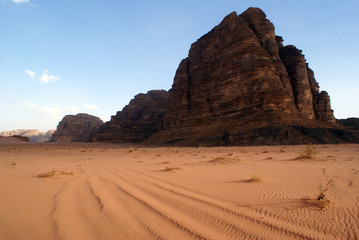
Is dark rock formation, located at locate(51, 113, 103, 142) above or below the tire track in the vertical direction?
above

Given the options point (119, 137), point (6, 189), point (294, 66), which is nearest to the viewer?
point (6, 189)

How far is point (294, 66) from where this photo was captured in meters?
32.9

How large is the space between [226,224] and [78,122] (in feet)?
314

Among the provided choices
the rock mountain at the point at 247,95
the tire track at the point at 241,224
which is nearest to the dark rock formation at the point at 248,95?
the rock mountain at the point at 247,95

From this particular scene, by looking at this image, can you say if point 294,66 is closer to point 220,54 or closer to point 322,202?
point 220,54

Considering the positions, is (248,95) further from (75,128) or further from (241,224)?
(75,128)

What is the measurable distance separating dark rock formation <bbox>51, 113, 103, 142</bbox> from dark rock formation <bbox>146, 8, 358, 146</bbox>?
55.8m

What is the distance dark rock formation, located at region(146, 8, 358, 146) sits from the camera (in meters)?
21.7

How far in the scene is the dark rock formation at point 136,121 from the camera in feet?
186

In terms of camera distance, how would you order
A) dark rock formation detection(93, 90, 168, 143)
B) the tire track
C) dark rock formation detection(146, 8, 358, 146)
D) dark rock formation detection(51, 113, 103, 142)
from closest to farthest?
the tire track, dark rock formation detection(146, 8, 358, 146), dark rock formation detection(93, 90, 168, 143), dark rock formation detection(51, 113, 103, 142)

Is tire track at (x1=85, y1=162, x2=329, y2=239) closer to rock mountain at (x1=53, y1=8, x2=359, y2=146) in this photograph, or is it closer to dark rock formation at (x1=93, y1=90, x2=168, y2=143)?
rock mountain at (x1=53, y1=8, x2=359, y2=146)

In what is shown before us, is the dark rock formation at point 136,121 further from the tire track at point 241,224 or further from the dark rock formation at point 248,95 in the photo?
the tire track at point 241,224

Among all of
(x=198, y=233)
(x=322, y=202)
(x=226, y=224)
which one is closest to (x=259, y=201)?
(x=322, y=202)

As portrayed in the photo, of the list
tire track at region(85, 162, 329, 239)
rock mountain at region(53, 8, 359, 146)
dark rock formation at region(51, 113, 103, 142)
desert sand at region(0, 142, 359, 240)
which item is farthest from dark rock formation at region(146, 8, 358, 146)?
dark rock formation at region(51, 113, 103, 142)
